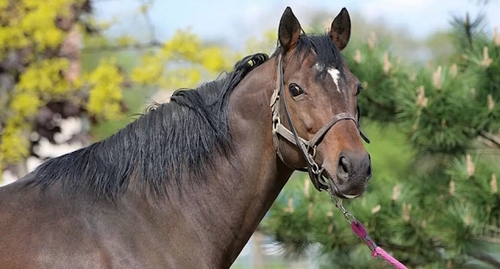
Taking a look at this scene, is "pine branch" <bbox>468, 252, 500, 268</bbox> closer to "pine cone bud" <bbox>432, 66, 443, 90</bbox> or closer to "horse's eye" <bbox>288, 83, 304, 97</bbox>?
"pine cone bud" <bbox>432, 66, 443, 90</bbox>

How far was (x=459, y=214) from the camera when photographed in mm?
5934

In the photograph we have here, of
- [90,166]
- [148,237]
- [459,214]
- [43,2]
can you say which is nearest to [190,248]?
[148,237]

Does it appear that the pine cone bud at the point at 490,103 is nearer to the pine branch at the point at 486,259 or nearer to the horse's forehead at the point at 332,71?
the pine branch at the point at 486,259

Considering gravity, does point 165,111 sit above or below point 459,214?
above

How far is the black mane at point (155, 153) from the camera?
3564 millimetres

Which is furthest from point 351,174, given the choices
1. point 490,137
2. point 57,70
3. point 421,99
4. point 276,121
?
point 57,70

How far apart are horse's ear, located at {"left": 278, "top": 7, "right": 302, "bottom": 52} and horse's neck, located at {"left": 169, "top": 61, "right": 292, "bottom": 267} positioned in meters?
0.18

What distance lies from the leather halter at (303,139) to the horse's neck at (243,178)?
2.5 inches

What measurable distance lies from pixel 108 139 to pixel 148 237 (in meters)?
0.57

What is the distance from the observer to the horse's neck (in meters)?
3.66

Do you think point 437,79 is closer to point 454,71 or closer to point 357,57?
point 454,71

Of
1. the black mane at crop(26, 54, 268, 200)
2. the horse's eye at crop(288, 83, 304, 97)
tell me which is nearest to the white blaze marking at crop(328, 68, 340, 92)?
the horse's eye at crop(288, 83, 304, 97)

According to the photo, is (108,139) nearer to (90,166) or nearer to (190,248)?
(90,166)

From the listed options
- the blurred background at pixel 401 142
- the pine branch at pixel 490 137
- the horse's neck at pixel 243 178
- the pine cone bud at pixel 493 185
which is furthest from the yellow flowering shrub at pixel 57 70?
the horse's neck at pixel 243 178
